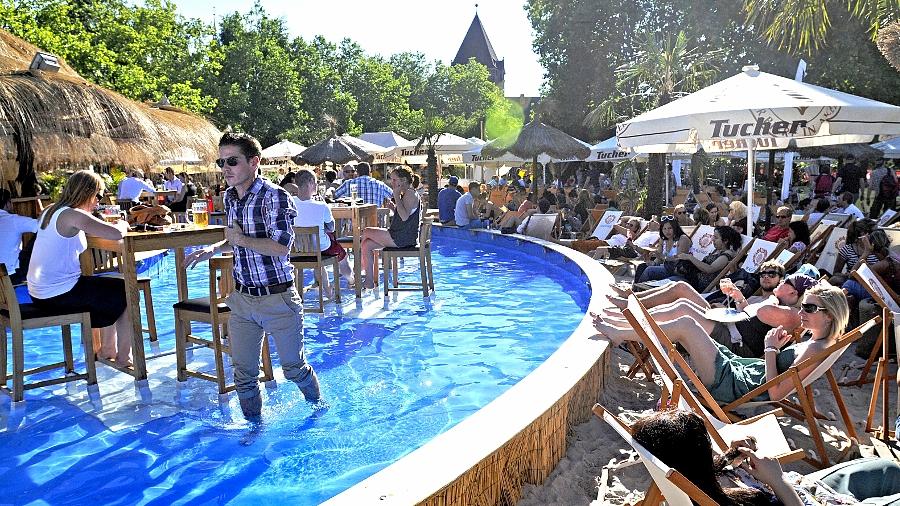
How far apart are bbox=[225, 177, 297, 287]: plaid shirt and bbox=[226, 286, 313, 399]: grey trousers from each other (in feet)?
0.41

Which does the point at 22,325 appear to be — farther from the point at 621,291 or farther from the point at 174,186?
the point at 174,186

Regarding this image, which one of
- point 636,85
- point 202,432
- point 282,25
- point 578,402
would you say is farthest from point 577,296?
point 282,25

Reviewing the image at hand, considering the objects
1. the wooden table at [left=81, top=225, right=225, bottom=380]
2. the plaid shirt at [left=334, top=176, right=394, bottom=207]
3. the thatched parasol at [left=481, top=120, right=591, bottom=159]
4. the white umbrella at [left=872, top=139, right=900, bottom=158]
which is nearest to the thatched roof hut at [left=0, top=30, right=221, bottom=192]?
the wooden table at [left=81, top=225, right=225, bottom=380]

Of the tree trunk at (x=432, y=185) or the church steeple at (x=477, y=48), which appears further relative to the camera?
the church steeple at (x=477, y=48)

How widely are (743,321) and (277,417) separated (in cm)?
317

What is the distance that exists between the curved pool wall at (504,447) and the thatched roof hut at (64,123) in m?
5.34

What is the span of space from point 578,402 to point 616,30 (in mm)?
30134

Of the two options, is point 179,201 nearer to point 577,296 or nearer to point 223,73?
point 577,296

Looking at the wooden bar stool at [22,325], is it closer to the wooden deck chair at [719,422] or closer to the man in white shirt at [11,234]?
the man in white shirt at [11,234]

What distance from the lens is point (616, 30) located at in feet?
103

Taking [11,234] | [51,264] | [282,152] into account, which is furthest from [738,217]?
[282,152]

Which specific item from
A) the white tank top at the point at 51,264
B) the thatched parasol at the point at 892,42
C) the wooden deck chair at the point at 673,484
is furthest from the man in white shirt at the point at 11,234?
the thatched parasol at the point at 892,42

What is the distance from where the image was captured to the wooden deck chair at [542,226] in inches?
510

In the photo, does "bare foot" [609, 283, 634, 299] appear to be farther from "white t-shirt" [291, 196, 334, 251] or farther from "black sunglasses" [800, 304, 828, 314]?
"white t-shirt" [291, 196, 334, 251]
